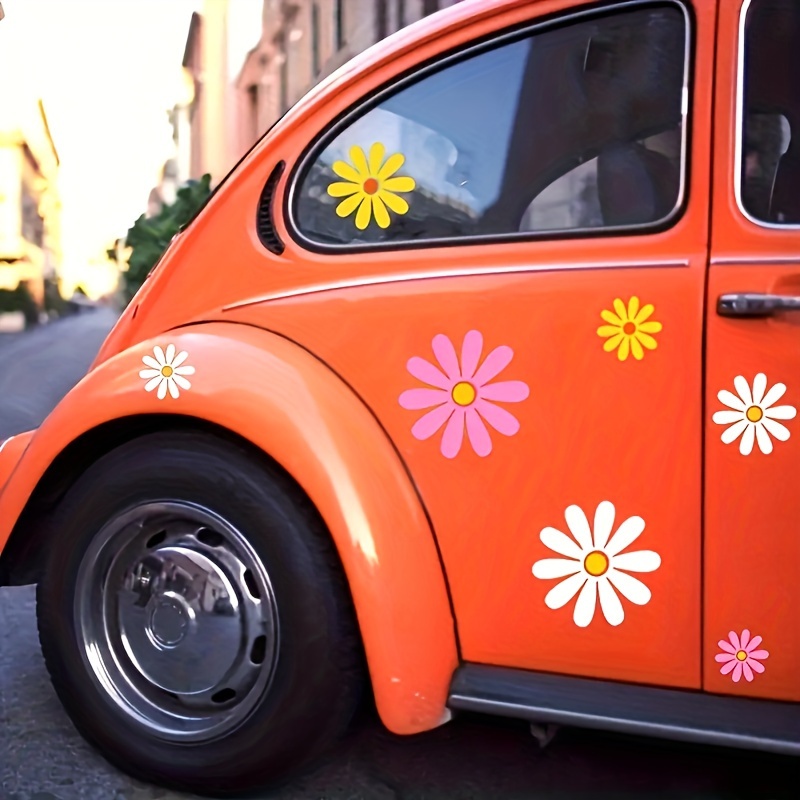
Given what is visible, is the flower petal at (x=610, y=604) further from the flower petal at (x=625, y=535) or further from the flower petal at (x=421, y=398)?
the flower petal at (x=421, y=398)

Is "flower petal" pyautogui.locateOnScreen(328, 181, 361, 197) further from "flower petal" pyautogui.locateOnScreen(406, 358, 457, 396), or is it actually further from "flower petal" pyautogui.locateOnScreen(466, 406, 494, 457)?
"flower petal" pyautogui.locateOnScreen(466, 406, 494, 457)

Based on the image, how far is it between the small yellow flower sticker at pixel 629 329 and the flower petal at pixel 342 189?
2.28 ft

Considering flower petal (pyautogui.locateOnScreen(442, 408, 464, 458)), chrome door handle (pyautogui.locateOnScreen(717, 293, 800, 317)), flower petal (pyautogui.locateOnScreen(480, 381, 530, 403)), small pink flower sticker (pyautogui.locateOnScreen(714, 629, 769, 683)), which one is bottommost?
small pink flower sticker (pyautogui.locateOnScreen(714, 629, 769, 683))

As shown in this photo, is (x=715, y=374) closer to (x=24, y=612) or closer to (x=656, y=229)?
(x=656, y=229)

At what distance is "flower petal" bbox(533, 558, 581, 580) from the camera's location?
6.83ft

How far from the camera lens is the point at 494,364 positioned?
6.98 feet

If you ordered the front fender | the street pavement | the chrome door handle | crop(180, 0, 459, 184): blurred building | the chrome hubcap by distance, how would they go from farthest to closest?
crop(180, 0, 459, 184): blurred building → the street pavement → the chrome hubcap → the front fender → the chrome door handle

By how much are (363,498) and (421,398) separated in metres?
0.25

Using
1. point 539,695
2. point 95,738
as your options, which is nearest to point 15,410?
point 95,738

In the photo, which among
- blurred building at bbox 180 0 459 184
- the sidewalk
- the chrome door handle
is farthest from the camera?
blurred building at bbox 180 0 459 184

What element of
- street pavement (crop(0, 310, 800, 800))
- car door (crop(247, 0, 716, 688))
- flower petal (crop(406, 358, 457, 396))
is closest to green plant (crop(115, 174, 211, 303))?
street pavement (crop(0, 310, 800, 800))

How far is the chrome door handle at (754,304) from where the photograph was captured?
192 centimetres

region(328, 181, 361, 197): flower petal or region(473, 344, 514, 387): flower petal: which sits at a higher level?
region(328, 181, 361, 197): flower petal

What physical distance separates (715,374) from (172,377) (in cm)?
122
